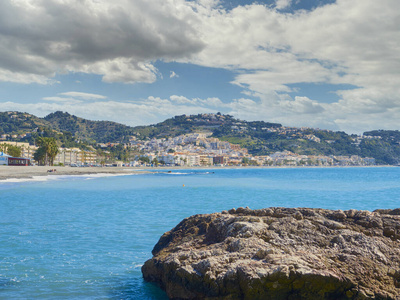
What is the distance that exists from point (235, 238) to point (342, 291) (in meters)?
2.54

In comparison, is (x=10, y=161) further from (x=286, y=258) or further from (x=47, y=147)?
(x=286, y=258)

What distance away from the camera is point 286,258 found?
24.7 ft

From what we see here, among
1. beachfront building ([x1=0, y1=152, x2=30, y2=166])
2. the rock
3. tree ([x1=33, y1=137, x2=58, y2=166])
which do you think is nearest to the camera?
the rock

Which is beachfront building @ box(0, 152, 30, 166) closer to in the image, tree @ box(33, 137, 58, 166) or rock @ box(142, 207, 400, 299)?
tree @ box(33, 137, 58, 166)

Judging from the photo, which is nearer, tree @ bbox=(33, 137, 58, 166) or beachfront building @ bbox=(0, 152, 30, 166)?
beachfront building @ bbox=(0, 152, 30, 166)

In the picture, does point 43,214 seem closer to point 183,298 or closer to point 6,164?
point 183,298

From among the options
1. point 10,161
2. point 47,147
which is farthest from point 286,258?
point 47,147

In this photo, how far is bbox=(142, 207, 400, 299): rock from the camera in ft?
23.8

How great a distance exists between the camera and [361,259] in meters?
7.84

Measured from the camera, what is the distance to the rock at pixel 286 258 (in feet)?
23.8

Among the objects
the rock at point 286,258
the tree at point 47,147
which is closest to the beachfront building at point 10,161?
the tree at point 47,147

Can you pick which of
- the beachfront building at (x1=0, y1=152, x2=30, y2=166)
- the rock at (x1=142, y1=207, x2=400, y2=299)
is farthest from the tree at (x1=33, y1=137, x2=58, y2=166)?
the rock at (x1=142, y1=207, x2=400, y2=299)

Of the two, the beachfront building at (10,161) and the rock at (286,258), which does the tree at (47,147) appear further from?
the rock at (286,258)

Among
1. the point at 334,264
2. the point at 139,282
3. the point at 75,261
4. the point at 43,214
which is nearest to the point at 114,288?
the point at 139,282
